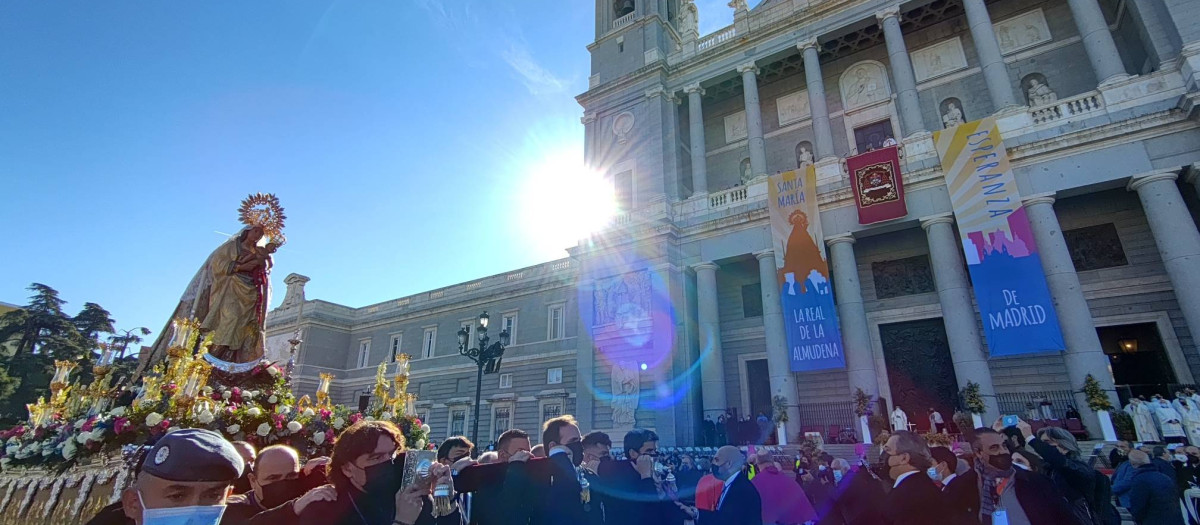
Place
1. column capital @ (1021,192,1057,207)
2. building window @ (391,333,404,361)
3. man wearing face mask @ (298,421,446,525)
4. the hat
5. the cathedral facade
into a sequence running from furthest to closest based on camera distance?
building window @ (391,333,404,361) < column capital @ (1021,192,1057,207) < the cathedral facade < man wearing face mask @ (298,421,446,525) < the hat

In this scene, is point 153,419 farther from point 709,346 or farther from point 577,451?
point 709,346

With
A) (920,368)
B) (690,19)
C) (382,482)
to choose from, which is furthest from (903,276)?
(382,482)

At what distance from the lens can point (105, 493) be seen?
447cm

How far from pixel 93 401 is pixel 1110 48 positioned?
21514mm

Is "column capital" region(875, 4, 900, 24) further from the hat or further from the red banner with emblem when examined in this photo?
the hat

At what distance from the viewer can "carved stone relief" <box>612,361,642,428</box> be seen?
647 inches

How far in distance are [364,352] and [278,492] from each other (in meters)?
32.1

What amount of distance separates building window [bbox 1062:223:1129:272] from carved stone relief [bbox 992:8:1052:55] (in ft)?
21.1

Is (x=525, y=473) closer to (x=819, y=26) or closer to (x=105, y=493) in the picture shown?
(x=105, y=493)

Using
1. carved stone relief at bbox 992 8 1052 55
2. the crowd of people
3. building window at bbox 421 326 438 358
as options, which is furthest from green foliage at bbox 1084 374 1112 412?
building window at bbox 421 326 438 358

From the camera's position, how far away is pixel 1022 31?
17.1 meters

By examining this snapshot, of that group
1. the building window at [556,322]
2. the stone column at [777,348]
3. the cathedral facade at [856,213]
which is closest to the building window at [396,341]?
the cathedral facade at [856,213]

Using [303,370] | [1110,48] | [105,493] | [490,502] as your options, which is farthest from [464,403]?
[1110,48]

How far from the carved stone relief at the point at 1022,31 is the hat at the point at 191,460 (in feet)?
72.0
